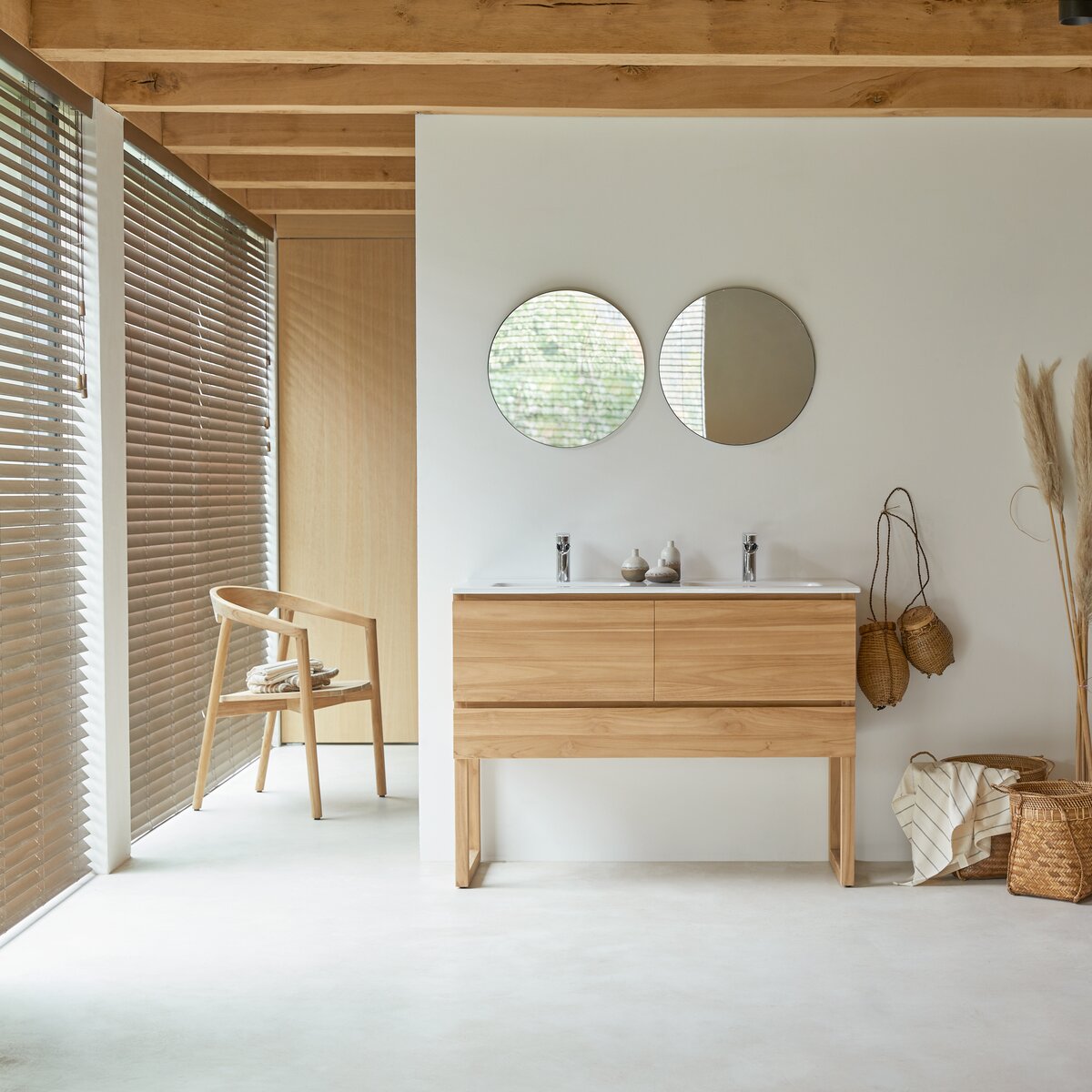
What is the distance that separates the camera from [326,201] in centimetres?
518

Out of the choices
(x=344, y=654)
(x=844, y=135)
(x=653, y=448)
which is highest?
(x=844, y=135)

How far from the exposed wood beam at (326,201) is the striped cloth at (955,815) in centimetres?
328

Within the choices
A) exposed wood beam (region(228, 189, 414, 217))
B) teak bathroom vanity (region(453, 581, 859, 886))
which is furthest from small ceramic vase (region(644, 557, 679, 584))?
exposed wood beam (region(228, 189, 414, 217))

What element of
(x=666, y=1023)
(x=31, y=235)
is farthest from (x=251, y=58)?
(x=666, y=1023)

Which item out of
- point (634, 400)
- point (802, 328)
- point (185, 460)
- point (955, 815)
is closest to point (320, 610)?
point (185, 460)

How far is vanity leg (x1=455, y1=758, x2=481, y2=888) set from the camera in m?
3.51

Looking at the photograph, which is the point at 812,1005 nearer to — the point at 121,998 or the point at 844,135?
the point at 121,998

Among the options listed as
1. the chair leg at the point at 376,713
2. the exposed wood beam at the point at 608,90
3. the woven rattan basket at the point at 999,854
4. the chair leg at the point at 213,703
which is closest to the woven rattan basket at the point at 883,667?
the woven rattan basket at the point at 999,854

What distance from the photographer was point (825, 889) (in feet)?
11.6

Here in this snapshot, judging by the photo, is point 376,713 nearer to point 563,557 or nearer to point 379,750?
point 379,750

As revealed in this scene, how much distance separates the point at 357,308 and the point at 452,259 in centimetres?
186

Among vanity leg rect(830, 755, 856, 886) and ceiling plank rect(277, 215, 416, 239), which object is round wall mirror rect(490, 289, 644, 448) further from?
ceiling plank rect(277, 215, 416, 239)

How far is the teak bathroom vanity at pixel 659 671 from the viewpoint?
135 inches

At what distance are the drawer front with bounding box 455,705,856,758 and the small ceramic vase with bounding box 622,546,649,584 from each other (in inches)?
16.0
